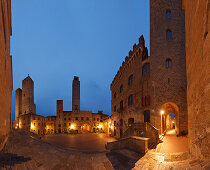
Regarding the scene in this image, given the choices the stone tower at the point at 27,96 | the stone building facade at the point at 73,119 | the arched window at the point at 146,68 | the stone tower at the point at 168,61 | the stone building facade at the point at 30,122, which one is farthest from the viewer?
the stone building facade at the point at 73,119

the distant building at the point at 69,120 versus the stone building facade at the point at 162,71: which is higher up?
the stone building facade at the point at 162,71

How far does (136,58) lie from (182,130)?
12.2 meters

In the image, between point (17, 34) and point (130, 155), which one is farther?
point (17, 34)

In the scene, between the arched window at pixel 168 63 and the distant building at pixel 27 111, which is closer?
the arched window at pixel 168 63

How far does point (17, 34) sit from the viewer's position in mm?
197375

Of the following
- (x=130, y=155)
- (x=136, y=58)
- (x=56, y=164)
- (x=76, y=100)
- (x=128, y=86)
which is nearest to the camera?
(x=56, y=164)

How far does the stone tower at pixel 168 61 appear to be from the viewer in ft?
52.0

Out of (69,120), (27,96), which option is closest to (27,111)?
(27,96)

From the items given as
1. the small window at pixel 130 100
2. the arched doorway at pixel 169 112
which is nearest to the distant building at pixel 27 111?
the small window at pixel 130 100

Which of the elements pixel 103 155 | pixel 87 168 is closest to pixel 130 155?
pixel 103 155

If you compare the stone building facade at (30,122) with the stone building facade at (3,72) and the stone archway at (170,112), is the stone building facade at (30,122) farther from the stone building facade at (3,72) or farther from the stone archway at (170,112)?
the stone archway at (170,112)

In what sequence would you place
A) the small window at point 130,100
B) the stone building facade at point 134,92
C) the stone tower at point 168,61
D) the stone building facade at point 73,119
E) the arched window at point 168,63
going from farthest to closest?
the stone building facade at point 73,119 → the small window at point 130,100 → the stone building facade at point 134,92 → the arched window at point 168,63 → the stone tower at point 168,61

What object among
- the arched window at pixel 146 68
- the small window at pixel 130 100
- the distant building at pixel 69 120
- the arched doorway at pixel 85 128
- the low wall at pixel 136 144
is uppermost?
the arched window at pixel 146 68

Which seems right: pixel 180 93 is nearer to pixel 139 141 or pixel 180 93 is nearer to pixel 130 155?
pixel 139 141
